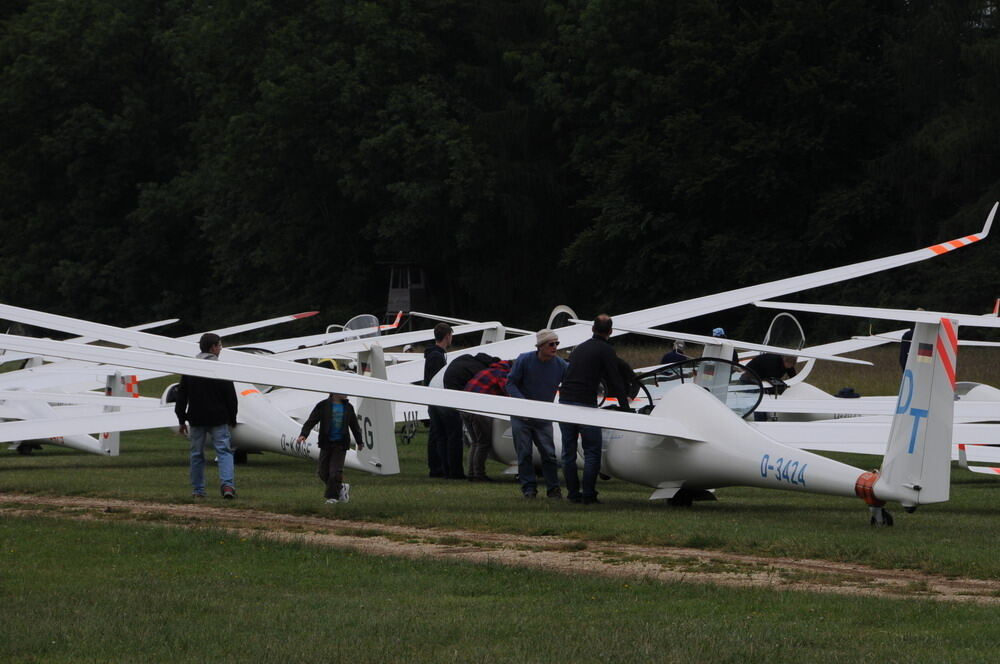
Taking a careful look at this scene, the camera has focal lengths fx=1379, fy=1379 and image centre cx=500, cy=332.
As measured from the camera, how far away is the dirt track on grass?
839 cm

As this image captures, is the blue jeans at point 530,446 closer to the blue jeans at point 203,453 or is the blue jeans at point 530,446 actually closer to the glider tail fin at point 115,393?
the blue jeans at point 203,453

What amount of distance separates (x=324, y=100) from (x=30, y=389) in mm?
37176

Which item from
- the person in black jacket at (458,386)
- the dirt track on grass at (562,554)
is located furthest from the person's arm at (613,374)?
the person in black jacket at (458,386)

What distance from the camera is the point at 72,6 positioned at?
68938mm

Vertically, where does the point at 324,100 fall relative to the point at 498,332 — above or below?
above

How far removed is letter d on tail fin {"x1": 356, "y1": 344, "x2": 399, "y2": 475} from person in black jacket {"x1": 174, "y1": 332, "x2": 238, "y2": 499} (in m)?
1.37

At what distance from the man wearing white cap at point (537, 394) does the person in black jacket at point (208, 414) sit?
272 cm

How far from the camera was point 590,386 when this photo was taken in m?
12.4

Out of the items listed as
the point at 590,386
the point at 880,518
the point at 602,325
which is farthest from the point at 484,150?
the point at 880,518

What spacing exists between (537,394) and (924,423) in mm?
4258

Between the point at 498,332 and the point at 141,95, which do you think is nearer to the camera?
the point at 498,332

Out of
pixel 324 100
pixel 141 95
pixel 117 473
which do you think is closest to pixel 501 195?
pixel 324 100

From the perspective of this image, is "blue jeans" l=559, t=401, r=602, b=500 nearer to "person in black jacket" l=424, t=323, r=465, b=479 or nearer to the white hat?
the white hat

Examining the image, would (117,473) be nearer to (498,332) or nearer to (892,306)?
(498,332)
